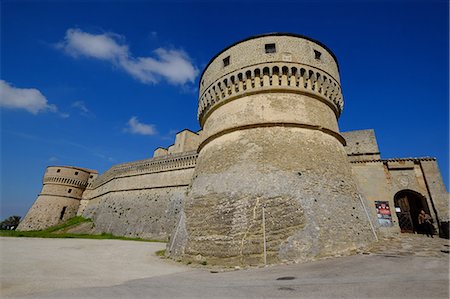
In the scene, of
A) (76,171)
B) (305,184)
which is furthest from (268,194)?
(76,171)

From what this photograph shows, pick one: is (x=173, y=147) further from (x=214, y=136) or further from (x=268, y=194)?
(x=268, y=194)

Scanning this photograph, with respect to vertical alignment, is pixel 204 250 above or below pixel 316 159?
below

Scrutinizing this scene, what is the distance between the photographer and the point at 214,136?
420 inches

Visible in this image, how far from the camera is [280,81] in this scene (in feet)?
32.4

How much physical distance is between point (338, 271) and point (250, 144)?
210 inches

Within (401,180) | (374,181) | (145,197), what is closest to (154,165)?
(145,197)

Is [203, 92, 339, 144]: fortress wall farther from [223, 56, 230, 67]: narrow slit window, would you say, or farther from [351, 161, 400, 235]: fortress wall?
[351, 161, 400, 235]: fortress wall

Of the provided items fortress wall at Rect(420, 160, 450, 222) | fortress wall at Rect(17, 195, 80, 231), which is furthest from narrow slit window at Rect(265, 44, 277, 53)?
fortress wall at Rect(17, 195, 80, 231)

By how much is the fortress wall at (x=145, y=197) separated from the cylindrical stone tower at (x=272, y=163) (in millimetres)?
11534

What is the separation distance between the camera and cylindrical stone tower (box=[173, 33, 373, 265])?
283 inches

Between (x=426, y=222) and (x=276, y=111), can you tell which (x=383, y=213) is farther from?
(x=276, y=111)

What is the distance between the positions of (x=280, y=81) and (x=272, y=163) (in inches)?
154

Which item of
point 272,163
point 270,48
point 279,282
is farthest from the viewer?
point 270,48

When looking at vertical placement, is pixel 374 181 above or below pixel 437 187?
above
